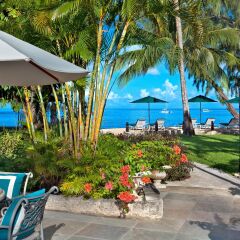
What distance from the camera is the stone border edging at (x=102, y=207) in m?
5.79

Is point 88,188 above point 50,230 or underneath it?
above

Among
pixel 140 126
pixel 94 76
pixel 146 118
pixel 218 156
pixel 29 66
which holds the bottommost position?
pixel 218 156

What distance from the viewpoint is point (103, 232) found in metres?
5.18

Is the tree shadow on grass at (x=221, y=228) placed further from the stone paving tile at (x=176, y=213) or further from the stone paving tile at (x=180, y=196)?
the stone paving tile at (x=180, y=196)

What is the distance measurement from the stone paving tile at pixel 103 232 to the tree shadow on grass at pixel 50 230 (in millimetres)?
338

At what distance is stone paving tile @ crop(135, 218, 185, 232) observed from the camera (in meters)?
5.30

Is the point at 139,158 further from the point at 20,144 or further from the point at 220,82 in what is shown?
the point at 220,82

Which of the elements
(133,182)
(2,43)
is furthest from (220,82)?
(2,43)

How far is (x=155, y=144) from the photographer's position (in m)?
8.37

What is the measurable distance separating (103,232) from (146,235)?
0.58 meters

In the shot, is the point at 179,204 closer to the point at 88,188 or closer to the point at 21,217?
the point at 88,188

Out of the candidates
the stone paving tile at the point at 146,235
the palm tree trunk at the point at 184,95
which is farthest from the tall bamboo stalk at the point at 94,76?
the palm tree trunk at the point at 184,95

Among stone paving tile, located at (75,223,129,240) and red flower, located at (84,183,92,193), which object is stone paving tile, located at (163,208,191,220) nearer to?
stone paving tile, located at (75,223,129,240)

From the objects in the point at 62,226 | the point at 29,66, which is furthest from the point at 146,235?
the point at 29,66
